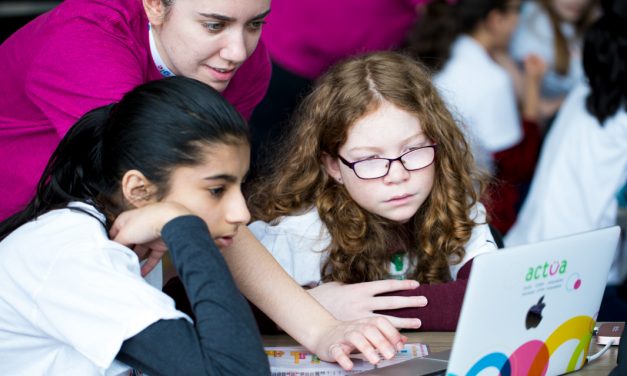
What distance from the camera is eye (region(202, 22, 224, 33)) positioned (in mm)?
1621

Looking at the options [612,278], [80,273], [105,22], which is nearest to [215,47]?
[105,22]

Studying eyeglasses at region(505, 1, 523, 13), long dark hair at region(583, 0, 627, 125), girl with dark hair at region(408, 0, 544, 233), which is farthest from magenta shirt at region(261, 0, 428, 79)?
long dark hair at region(583, 0, 627, 125)

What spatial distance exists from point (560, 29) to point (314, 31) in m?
1.24

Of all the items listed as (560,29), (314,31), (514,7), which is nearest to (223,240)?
(314,31)

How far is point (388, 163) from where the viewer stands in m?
1.69

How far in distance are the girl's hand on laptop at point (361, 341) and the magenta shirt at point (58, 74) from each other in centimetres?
52

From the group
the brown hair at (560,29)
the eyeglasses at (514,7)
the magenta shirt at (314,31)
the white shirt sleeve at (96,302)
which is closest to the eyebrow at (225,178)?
the white shirt sleeve at (96,302)

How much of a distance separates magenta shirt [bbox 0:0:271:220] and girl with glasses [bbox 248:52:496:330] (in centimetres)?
34

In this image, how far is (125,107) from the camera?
1.41 meters

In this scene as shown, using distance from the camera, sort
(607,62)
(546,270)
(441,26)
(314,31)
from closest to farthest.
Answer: (546,270)
(607,62)
(314,31)
(441,26)

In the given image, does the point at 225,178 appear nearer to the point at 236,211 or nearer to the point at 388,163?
the point at 236,211

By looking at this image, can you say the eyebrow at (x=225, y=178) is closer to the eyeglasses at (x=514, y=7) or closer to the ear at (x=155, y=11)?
the ear at (x=155, y=11)

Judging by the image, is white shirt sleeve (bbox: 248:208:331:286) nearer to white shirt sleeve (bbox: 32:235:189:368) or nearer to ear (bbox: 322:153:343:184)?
ear (bbox: 322:153:343:184)

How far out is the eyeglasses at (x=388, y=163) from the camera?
66.9 inches
